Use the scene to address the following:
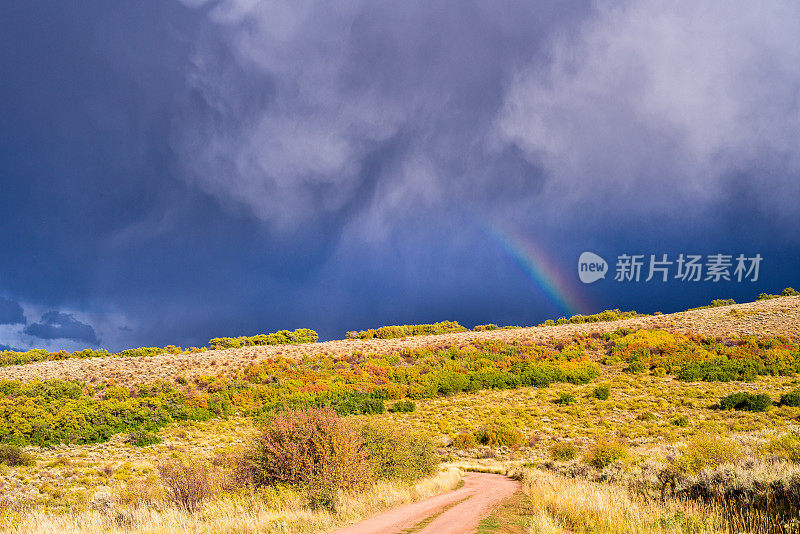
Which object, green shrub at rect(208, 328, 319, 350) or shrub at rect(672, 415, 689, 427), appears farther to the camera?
green shrub at rect(208, 328, 319, 350)

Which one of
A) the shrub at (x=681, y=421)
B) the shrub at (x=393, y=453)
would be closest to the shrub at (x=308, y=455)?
the shrub at (x=393, y=453)

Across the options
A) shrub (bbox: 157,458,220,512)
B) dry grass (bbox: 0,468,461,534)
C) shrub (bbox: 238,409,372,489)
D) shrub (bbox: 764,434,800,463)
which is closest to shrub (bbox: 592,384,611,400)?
shrub (bbox: 764,434,800,463)

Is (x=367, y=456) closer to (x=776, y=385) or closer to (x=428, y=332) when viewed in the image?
(x=776, y=385)

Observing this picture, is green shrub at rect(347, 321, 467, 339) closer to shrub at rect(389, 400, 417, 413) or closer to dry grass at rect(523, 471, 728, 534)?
shrub at rect(389, 400, 417, 413)

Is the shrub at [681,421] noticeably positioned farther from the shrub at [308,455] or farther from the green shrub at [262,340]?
the green shrub at [262,340]

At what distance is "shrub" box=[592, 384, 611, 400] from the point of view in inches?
1227

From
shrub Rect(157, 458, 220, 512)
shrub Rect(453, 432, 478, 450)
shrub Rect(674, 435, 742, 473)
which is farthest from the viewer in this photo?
shrub Rect(453, 432, 478, 450)

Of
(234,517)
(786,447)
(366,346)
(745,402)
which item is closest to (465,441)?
(786,447)

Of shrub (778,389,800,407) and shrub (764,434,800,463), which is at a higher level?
shrub (764,434,800,463)

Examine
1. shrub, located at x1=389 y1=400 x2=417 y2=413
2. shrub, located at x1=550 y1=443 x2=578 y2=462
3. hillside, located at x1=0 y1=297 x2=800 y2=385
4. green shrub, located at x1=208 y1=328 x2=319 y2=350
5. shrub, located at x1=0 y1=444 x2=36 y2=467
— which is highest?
green shrub, located at x1=208 y1=328 x2=319 y2=350

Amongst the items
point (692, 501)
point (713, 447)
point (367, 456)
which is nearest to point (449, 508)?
point (367, 456)

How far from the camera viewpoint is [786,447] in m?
13.5

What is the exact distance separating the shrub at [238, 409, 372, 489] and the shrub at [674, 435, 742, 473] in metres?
9.93

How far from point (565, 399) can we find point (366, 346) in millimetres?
27831
